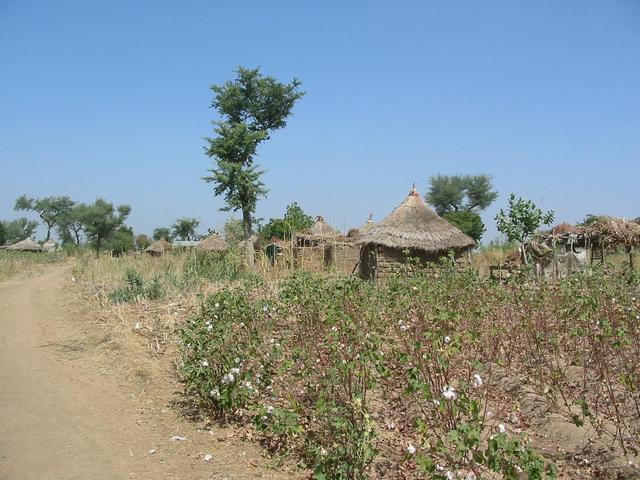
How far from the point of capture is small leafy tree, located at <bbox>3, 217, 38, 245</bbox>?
55.6 metres

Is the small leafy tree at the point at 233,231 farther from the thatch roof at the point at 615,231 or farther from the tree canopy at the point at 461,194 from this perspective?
the tree canopy at the point at 461,194

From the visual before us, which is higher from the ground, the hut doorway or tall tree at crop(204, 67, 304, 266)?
tall tree at crop(204, 67, 304, 266)

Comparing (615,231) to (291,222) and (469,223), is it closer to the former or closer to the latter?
(291,222)

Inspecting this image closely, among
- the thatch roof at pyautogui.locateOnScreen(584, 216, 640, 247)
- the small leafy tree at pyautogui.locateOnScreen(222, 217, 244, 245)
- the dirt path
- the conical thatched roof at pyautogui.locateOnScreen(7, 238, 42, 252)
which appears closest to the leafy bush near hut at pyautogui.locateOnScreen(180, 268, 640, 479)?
the dirt path

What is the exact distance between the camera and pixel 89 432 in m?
3.88

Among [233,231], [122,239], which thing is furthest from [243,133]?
[122,239]

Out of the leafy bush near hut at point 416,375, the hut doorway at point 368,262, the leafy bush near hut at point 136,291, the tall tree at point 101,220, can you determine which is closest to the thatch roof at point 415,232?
the hut doorway at point 368,262

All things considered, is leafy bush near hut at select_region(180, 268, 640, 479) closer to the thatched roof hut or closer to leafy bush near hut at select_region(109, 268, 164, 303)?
leafy bush near hut at select_region(109, 268, 164, 303)

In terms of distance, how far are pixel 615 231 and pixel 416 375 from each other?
10.0 m

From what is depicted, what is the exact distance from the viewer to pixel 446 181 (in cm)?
3928

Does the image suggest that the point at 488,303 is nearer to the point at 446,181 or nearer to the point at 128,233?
the point at 446,181

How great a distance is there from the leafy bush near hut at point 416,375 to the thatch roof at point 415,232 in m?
6.73

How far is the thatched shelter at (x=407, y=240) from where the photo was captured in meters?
12.4

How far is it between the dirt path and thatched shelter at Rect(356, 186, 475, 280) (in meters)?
7.63
